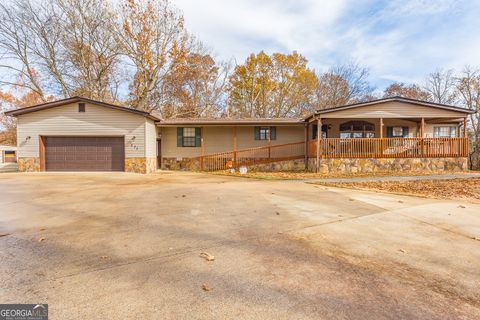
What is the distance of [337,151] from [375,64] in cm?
1641

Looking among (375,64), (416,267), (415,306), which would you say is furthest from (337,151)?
(375,64)

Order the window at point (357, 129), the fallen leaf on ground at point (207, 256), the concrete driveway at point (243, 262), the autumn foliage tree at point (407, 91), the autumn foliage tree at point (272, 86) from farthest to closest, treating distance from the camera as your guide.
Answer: the autumn foliage tree at point (272, 86), the autumn foliage tree at point (407, 91), the window at point (357, 129), the fallen leaf on ground at point (207, 256), the concrete driveway at point (243, 262)

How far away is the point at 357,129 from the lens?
15.9 meters

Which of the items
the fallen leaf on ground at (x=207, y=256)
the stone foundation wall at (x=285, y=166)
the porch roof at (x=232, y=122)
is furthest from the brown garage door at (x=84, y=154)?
the fallen leaf on ground at (x=207, y=256)

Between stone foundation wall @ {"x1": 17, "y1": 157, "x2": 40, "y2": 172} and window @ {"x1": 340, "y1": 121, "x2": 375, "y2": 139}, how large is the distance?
1832 cm

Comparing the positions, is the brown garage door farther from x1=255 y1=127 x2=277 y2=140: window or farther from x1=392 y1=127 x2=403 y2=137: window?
x1=392 y1=127 x2=403 y2=137: window

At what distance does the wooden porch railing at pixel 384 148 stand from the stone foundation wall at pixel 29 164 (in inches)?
621

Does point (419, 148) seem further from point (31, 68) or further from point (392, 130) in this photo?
point (31, 68)

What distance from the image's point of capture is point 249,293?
2061mm

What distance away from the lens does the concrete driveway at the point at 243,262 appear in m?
1.89

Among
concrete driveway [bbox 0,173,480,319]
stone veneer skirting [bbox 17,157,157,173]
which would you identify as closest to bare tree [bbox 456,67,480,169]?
concrete driveway [bbox 0,173,480,319]

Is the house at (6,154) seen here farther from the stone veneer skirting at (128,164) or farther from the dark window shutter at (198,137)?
the dark window shutter at (198,137)

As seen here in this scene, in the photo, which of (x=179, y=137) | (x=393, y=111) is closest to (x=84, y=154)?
(x=179, y=137)

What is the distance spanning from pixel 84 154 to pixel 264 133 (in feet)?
35.8
